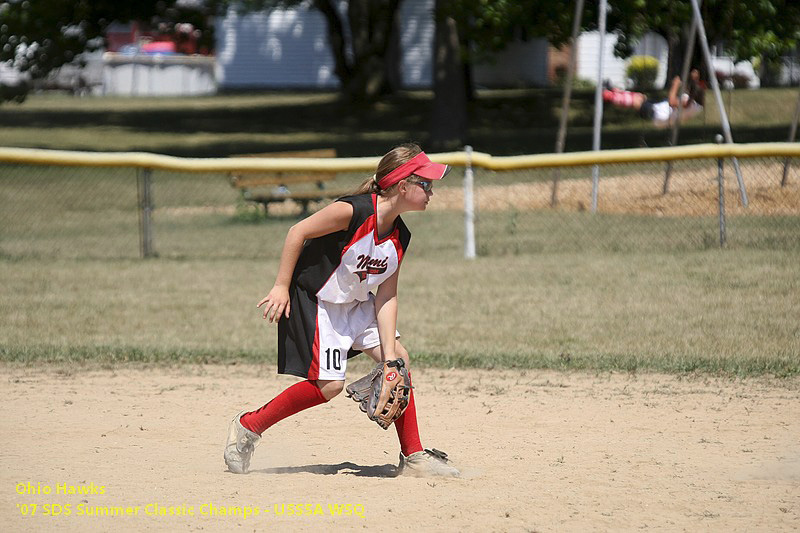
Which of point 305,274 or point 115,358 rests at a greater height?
point 305,274

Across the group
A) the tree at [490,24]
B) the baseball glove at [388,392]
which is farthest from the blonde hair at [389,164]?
the tree at [490,24]

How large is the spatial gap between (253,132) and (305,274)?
24742mm

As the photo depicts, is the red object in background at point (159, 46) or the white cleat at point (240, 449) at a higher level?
the red object in background at point (159, 46)

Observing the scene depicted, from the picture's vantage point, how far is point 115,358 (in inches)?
320

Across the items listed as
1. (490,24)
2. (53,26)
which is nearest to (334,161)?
(490,24)

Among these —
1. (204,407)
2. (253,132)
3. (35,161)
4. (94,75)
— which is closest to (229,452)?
(204,407)

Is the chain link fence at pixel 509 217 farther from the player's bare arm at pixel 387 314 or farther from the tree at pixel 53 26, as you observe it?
the tree at pixel 53 26

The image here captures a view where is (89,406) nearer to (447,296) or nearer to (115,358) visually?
(115,358)

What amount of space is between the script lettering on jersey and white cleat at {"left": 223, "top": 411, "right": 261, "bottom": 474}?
3.13 ft

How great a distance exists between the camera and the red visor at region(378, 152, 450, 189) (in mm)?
4828

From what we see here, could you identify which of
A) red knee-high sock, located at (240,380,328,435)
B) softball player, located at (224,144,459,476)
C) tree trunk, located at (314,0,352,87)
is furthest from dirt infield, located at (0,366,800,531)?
tree trunk, located at (314,0,352,87)

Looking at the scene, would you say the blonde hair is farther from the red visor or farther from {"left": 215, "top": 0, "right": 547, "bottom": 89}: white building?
{"left": 215, "top": 0, "right": 547, "bottom": 89}: white building

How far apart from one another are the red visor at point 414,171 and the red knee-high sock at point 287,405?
98 centimetres

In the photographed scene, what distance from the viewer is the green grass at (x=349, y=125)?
81.0 ft
